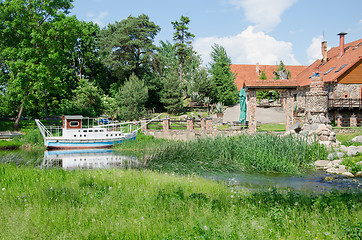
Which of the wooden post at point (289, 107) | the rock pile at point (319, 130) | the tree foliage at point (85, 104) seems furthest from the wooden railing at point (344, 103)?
the tree foliage at point (85, 104)

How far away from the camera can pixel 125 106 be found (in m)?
39.1

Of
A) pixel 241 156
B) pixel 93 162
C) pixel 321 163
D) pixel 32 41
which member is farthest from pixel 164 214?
pixel 32 41

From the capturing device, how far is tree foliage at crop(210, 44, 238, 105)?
45.8 meters

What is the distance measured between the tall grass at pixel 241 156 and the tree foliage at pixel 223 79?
98.7 ft

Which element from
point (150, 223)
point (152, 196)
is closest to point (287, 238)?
point (150, 223)

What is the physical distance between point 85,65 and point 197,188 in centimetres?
4433

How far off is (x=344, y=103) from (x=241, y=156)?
857 inches

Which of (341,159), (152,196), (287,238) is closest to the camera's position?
(287,238)

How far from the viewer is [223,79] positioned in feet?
152

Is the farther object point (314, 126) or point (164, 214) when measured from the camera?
point (314, 126)

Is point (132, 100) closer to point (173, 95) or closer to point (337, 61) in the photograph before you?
point (173, 95)

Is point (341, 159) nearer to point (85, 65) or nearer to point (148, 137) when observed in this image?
point (148, 137)

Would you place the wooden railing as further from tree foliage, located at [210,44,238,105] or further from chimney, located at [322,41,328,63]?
tree foliage, located at [210,44,238,105]

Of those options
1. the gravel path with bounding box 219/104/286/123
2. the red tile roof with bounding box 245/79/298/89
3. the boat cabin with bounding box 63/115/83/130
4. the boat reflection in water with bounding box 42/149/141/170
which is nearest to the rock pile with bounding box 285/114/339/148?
the red tile roof with bounding box 245/79/298/89
